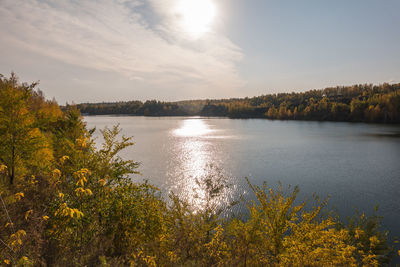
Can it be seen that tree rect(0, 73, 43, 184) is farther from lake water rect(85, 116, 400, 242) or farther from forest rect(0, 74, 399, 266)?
lake water rect(85, 116, 400, 242)

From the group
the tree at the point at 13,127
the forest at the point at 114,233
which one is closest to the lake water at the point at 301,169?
the forest at the point at 114,233

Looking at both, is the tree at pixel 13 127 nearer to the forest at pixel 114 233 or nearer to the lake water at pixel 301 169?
the forest at pixel 114 233

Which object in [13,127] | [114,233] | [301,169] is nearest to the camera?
[114,233]

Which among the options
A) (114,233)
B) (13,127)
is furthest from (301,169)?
(13,127)

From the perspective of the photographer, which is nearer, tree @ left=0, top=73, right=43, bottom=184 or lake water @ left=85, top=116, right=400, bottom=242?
tree @ left=0, top=73, right=43, bottom=184

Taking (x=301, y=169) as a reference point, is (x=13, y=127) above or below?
above

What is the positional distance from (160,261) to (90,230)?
250cm

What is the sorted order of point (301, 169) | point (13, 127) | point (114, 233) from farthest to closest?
point (301, 169) → point (13, 127) → point (114, 233)

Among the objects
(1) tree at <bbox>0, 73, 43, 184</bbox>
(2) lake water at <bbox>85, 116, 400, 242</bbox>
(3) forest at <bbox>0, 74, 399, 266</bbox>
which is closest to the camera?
(3) forest at <bbox>0, 74, 399, 266</bbox>

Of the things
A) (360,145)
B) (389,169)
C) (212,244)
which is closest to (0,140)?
(212,244)

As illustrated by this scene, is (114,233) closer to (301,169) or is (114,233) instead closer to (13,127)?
(13,127)

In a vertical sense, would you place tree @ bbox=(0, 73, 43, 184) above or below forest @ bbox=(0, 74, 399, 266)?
above

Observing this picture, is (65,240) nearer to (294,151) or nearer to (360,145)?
(294,151)

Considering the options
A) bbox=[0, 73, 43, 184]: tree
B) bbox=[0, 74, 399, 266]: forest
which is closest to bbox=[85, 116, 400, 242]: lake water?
bbox=[0, 74, 399, 266]: forest
